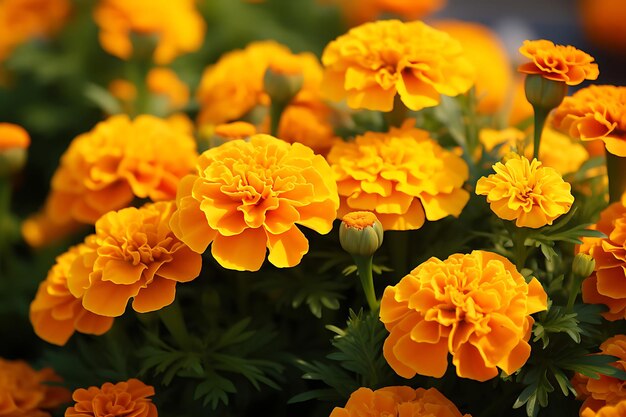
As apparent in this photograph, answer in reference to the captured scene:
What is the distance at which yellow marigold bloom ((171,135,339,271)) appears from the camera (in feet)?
2.49

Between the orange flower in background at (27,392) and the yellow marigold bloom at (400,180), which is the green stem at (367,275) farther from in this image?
the orange flower in background at (27,392)

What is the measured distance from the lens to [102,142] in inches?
40.1

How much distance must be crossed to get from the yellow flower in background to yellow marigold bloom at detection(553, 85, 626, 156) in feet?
2.28

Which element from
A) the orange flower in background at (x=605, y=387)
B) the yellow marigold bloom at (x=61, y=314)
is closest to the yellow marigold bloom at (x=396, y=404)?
the orange flower in background at (x=605, y=387)

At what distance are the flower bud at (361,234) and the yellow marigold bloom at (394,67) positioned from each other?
15 cm

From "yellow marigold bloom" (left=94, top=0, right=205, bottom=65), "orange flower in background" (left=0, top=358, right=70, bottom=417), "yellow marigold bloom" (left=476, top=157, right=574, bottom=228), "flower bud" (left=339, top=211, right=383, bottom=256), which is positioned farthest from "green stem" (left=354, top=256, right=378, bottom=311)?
"yellow marigold bloom" (left=94, top=0, right=205, bottom=65)

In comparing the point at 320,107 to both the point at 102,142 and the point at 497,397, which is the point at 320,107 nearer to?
the point at 102,142

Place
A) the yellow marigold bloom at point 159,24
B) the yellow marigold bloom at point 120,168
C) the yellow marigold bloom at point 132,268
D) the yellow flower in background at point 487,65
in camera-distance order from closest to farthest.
→ the yellow marigold bloom at point 132,268, the yellow marigold bloom at point 120,168, the yellow marigold bloom at point 159,24, the yellow flower in background at point 487,65

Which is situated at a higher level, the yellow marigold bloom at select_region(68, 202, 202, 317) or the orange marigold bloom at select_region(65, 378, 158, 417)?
the yellow marigold bloom at select_region(68, 202, 202, 317)

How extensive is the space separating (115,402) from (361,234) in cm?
29

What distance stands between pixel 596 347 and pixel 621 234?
0.12m

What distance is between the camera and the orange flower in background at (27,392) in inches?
34.2

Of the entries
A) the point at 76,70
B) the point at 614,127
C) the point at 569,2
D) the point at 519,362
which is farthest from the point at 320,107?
the point at 569,2

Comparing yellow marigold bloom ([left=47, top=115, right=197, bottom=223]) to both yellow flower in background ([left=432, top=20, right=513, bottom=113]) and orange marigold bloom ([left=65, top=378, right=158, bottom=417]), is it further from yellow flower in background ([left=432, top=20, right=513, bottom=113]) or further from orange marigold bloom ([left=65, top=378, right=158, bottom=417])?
yellow flower in background ([left=432, top=20, right=513, bottom=113])
